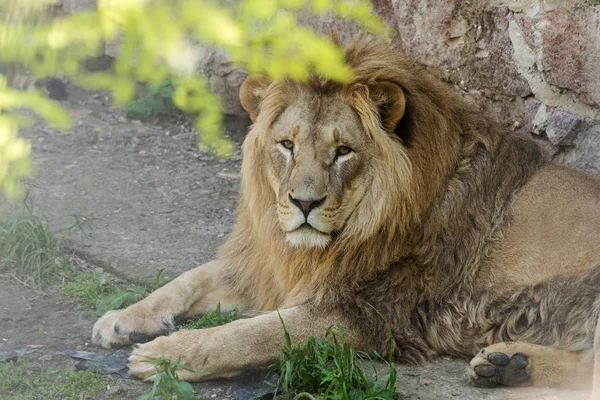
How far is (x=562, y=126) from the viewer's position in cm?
501

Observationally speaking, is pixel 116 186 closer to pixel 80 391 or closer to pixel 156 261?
pixel 156 261

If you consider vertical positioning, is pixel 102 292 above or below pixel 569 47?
below

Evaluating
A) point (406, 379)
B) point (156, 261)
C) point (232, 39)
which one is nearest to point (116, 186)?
point (156, 261)

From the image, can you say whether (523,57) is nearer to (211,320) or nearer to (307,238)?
(307,238)

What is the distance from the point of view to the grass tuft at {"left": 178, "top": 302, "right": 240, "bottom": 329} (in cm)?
455

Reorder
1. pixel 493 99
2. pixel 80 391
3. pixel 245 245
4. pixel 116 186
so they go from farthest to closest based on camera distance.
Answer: pixel 116 186, pixel 493 99, pixel 245 245, pixel 80 391

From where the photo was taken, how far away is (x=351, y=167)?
408 centimetres

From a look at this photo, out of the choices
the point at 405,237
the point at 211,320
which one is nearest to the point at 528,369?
the point at 405,237

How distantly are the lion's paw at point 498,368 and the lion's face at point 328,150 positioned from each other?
804 mm

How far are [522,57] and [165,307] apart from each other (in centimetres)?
246

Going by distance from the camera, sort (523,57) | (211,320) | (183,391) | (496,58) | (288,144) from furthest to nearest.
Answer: (496,58), (523,57), (211,320), (288,144), (183,391)

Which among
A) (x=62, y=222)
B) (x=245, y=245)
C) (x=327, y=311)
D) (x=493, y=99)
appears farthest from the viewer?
(x=62, y=222)

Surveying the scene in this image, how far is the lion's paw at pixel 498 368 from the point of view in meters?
3.90

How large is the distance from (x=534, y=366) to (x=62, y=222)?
10.6 feet
